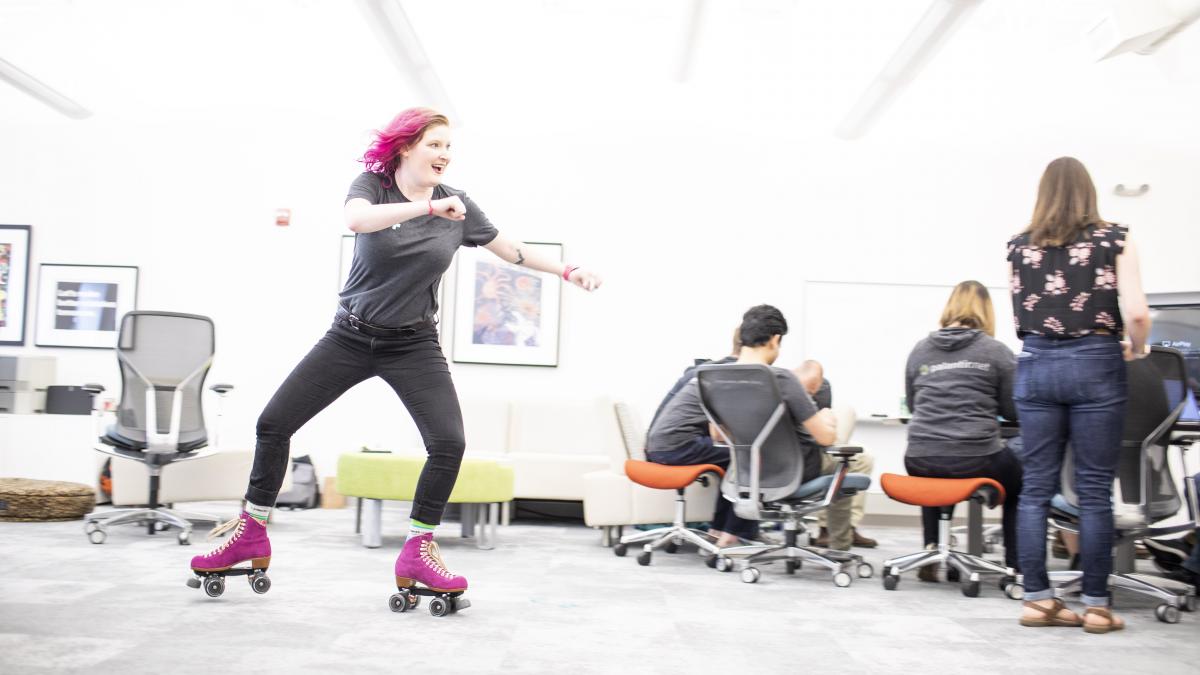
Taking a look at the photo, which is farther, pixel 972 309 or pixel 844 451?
pixel 972 309

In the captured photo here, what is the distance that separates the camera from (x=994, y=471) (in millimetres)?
3729

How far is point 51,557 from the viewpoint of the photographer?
3.86 meters

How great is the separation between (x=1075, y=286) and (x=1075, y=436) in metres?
0.45

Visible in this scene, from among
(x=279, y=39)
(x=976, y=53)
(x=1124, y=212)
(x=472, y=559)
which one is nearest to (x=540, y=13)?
(x=279, y=39)

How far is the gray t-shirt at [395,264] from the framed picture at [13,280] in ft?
18.8

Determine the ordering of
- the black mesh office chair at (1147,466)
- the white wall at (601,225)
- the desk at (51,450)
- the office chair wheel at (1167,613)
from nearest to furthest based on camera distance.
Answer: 1. the office chair wheel at (1167,613)
2. the black mesh office chair at (1147,466)
3. the desk at (51,450)
4. the white wall at (601,225)

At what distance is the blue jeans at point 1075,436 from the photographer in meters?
2.94

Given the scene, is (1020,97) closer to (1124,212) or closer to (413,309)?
(1124,212)

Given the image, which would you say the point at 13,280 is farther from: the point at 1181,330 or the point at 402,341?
the point at 1181,330

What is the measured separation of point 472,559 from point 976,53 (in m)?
4.27

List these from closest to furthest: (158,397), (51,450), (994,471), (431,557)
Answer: (431,557) → (994,471) → (158,397) → (51,450)

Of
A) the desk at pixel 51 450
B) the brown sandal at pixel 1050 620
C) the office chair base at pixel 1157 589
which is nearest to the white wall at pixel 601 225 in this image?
the desk at pixel 51 450

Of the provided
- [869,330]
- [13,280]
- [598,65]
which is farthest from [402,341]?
[13,280]

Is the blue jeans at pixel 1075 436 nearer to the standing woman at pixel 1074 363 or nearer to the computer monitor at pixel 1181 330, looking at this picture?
the standing woman at pixel 1074 363
